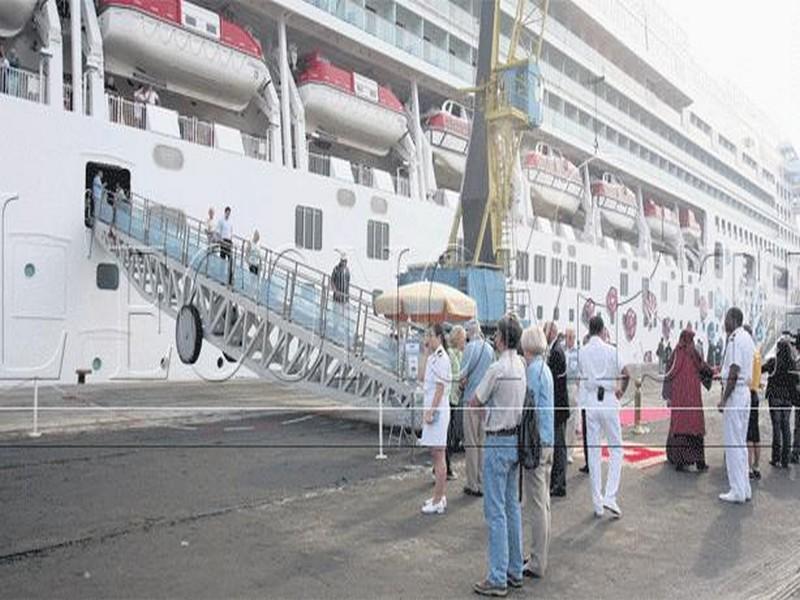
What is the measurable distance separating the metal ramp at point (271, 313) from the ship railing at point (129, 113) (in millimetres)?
3484

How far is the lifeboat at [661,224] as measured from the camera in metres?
43.0

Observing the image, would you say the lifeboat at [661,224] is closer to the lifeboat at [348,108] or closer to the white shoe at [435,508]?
the lifeboat at [348,108]

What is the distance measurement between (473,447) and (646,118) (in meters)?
43.1

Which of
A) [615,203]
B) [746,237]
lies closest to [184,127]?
[615,203]

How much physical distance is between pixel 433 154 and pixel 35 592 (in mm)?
25567

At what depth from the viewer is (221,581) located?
4.48m

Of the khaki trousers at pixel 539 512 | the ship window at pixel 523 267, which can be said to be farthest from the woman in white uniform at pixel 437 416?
the ship window at pixel 523 267

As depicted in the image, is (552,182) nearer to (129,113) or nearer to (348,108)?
(348,108)

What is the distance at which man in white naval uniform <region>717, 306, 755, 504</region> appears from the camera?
280 inches

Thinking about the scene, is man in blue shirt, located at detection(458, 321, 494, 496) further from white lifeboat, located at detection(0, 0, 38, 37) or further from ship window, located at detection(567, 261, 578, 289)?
ship window, located at detection(567, 261, 578, 289)

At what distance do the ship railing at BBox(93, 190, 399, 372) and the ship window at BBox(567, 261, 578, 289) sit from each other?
20.8 metres

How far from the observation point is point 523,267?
1126 inches

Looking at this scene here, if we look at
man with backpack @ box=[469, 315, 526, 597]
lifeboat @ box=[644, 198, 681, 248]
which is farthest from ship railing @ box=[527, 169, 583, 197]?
man with backpack @ box=[469, 315, 526, 597]

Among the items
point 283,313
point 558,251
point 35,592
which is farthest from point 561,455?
point 558,251
